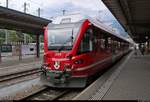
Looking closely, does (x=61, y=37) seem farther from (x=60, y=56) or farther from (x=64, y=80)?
(x=64, y=80)

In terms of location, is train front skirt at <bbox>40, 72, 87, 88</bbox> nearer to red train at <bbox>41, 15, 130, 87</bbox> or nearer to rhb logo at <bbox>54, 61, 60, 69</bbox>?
red train at <bbox>41, 15, 130, 87</bbox>

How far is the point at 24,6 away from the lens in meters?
52.7

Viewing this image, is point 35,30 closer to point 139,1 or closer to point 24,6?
point 139,1

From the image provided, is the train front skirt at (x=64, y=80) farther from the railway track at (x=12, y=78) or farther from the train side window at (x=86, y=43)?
the railway track at (x=12, y=78)

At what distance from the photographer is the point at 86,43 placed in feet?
35.5

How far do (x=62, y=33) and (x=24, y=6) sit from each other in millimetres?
43922

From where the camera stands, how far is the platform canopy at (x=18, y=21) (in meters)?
24.2

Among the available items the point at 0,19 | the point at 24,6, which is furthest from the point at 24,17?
the point at 24,6

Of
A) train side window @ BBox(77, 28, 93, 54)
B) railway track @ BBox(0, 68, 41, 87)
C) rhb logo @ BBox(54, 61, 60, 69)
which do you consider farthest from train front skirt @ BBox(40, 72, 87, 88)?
railway track @ BBox(0, 68, 41, 87)

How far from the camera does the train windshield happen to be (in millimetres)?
10453

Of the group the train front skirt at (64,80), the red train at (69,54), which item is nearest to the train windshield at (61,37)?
the red train at (69,54)

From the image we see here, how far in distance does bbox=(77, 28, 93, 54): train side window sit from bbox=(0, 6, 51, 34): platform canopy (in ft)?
46.1

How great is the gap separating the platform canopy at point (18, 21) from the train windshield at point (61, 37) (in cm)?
1336

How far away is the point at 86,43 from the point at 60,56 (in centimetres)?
137
